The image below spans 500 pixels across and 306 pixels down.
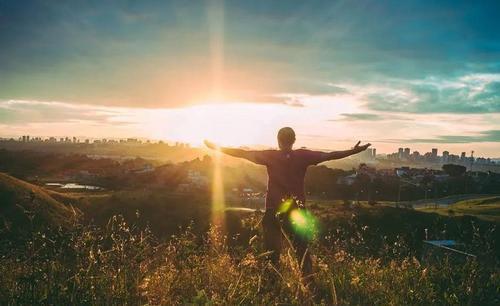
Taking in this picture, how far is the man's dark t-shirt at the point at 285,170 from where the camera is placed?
26.0ft

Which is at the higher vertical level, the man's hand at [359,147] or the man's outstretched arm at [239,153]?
the man's hand at [359,147]

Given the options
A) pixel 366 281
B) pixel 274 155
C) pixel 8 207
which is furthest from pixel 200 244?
pixel 8 207

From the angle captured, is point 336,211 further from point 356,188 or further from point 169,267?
point 169,267

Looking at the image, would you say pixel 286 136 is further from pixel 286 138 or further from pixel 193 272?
pixel 193 272

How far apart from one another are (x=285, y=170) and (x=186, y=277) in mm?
2778

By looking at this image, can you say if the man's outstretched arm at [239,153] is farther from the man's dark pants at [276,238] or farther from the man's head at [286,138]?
the man's dark pants at [276,238]

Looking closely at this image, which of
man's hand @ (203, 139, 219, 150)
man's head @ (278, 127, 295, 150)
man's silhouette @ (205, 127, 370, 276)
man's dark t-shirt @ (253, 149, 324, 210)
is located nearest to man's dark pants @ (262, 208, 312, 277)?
man's silhouette @ (205, 127, 370, 276)

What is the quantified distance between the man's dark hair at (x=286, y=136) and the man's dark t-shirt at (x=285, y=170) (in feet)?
0.62

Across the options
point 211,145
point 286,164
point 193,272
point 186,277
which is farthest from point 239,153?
point 186,277

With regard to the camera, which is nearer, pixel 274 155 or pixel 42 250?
pixel 42 250

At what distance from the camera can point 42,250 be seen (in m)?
4.98

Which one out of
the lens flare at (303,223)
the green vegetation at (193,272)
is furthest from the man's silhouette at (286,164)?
the lens flare at (303,223)

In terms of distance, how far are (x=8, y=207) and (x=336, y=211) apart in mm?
53649

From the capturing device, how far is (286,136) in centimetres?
803
